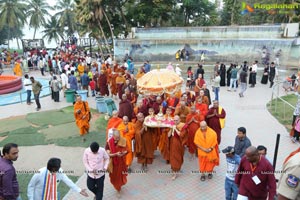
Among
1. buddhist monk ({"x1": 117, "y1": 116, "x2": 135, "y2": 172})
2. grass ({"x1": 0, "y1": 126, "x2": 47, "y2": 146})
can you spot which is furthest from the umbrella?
grass ({"x1": 0, "y1": 126, "x2": 47, "y2": 146})

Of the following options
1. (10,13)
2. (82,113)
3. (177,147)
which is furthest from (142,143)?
(10,13)

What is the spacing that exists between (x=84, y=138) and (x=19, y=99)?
8.59 m

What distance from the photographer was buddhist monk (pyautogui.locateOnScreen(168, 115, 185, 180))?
7.05 meters

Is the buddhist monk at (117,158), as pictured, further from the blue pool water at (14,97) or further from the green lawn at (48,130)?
the blue pool water at (14,97)

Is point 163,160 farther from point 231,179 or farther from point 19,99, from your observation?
point 19,99

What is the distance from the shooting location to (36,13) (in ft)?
153

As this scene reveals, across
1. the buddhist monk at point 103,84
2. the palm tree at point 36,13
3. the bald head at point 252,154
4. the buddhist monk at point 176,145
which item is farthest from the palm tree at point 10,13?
the bald head at point 252,154

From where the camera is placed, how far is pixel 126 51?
26.0 m

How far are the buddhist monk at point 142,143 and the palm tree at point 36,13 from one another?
44447mm

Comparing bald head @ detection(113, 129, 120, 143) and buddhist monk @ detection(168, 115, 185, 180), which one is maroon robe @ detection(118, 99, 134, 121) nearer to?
buddhist monk @ detection(168, 115, 185, 180)

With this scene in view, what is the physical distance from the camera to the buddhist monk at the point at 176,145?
277 inches

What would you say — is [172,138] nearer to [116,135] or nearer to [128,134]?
[128,134]

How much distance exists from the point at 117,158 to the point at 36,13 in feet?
151

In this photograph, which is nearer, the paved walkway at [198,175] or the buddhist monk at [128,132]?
the paved walkway at [198,175]
